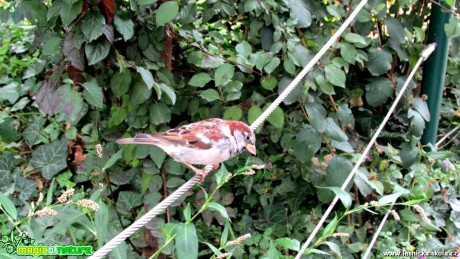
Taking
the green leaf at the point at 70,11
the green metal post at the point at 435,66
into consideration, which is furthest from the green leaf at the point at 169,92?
the green metal post at the point at 435,66

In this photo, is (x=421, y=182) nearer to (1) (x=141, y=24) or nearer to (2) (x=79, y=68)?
(1) (x=141, y=24)

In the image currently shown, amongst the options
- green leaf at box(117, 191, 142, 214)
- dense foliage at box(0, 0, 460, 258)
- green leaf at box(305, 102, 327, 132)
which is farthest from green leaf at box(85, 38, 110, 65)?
green leaf at box(305, 102, 327, 132)

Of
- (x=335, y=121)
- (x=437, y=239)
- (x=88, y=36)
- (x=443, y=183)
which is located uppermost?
(x=88, y=36)

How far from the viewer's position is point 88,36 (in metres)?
1.76

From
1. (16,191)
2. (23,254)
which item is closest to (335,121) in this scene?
(23,254)

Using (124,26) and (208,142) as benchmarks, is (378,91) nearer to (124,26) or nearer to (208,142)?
(208,142)

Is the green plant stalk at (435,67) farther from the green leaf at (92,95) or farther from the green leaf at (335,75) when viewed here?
the green leaf at (92,95)

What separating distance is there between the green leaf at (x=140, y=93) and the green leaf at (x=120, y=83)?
3 centimetres

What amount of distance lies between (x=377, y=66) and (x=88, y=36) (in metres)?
1.42

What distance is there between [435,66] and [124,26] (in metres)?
1.66

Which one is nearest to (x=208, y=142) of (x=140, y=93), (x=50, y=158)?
(x=140, y=93)

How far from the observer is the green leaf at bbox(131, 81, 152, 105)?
6.48ft

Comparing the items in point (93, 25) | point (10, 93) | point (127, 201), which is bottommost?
point (127, 201)

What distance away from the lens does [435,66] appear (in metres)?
2.65
